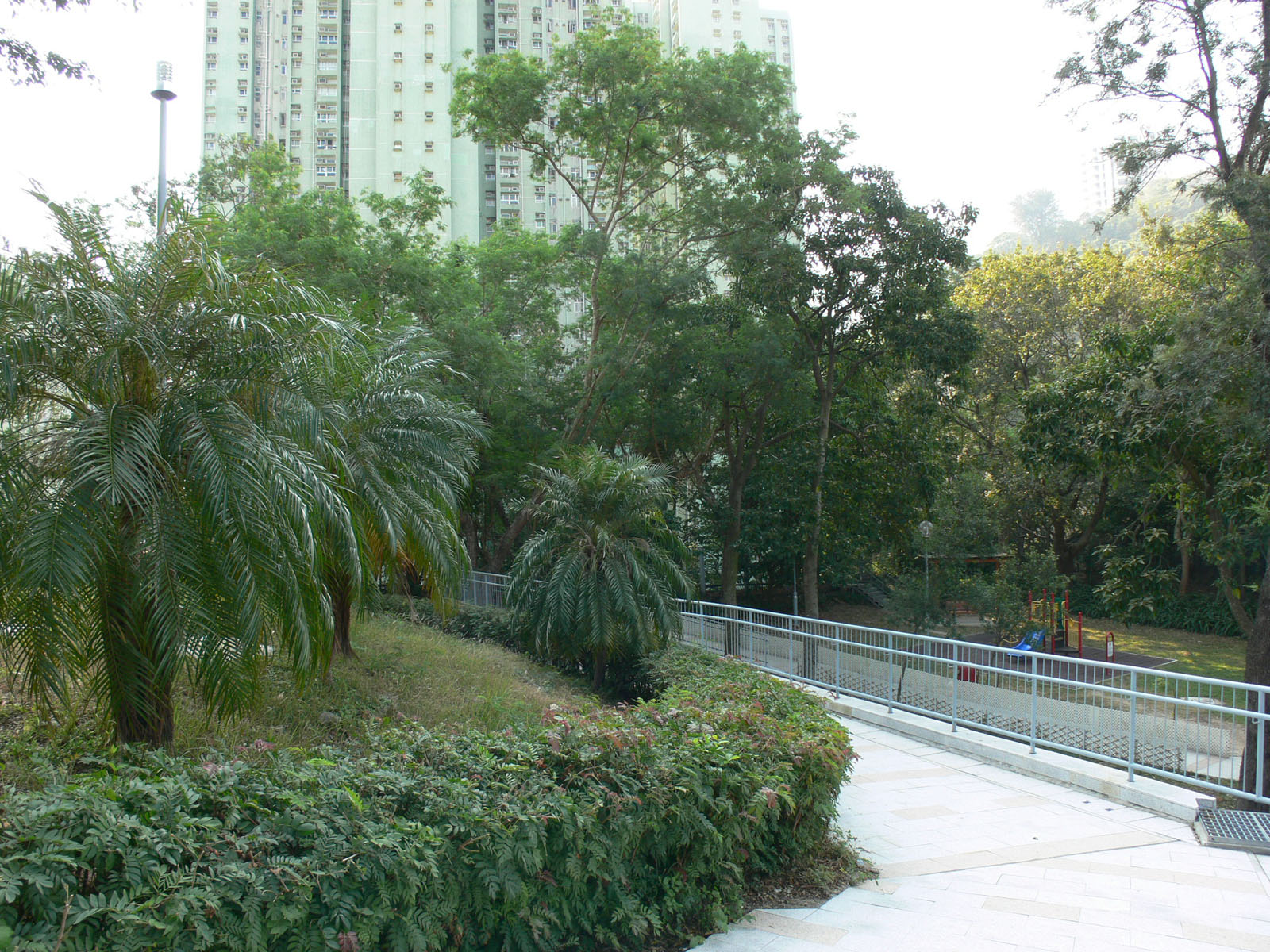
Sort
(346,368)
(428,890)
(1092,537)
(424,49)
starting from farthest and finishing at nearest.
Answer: (424,49) < (1092,537) < (346,368) < (428,890)

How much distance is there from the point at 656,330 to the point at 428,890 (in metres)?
19.5

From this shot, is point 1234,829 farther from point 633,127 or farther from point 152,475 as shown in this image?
point 633,127

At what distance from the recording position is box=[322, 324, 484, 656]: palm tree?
1034cm

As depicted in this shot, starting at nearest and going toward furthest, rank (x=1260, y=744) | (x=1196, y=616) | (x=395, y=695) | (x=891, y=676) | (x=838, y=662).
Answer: (x=1260, y=744) < (x=395, y=695) < (x=891, y=676) < (x=838, y=662) < (x=1196, y=616)

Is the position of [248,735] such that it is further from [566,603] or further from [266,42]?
[266,42]

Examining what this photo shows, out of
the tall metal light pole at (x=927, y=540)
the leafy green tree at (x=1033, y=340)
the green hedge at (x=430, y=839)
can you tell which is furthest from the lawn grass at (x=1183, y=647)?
the green hedge at (x=430, y=839)

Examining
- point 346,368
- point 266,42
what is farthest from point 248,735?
point 266,42

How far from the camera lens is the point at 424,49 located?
60.8 m

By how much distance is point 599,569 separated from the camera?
1401 centimetres

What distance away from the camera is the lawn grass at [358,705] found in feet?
22.4

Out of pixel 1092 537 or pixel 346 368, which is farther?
pixel 1092 537

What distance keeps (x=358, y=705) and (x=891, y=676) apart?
6.15 metres

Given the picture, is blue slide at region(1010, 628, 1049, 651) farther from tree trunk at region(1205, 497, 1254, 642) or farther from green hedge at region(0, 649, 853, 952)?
green hedge at region(0, 649, 853, 952)

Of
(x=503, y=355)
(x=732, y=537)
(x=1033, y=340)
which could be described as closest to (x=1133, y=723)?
(x=503, y=355)
